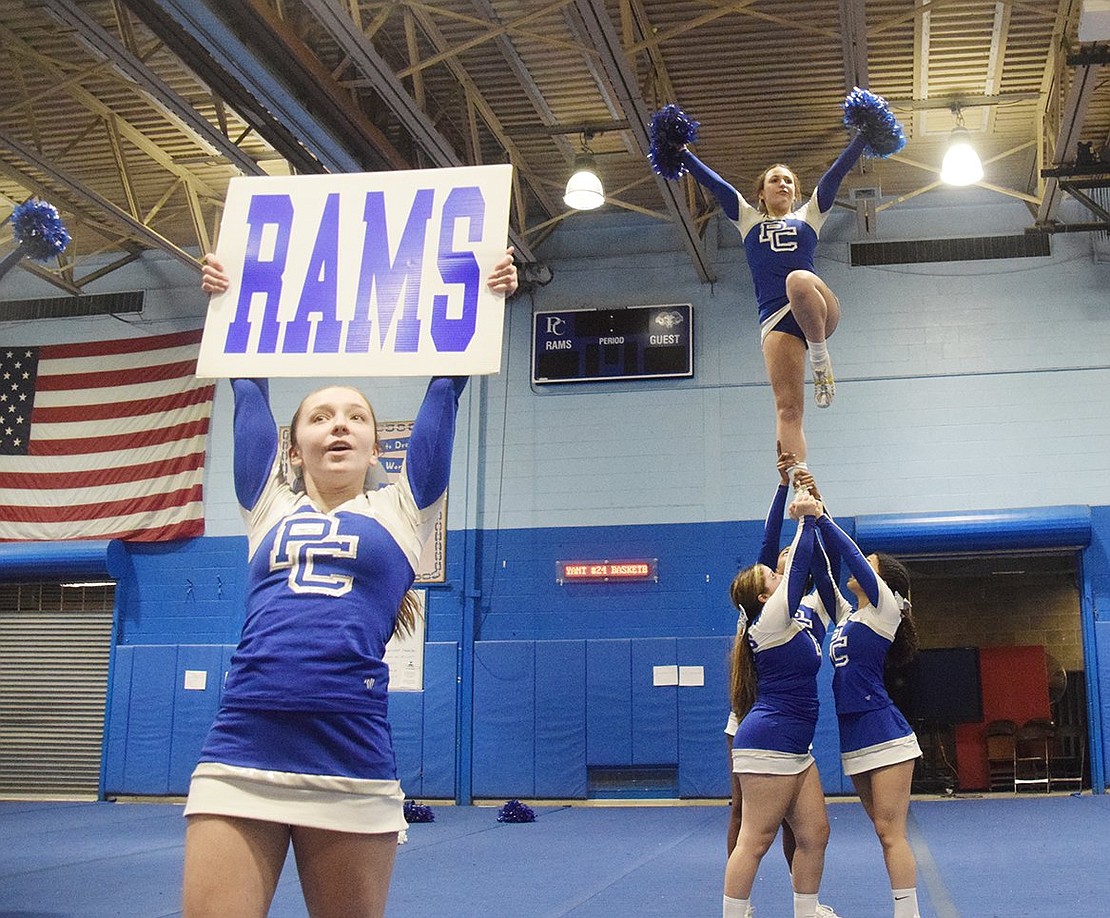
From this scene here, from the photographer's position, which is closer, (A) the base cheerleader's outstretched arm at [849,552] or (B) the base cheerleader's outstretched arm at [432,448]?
(B) the base cheerleader's outstretched arm at [432,448]

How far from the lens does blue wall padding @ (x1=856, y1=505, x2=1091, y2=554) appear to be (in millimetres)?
12680

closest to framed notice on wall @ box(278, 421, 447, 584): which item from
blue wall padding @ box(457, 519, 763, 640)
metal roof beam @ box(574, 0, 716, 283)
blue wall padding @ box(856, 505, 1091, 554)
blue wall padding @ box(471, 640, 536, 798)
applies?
blue wall padding @ box(457, 519, 763, 640)

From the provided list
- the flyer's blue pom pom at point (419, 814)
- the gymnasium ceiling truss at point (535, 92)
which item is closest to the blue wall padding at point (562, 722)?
the flyer's blue pom pom at point (419, 814)

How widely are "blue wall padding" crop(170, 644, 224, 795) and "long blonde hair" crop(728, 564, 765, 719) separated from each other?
9.99 meters

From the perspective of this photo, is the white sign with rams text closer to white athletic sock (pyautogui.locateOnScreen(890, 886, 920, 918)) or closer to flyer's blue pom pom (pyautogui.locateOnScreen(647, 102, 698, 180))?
flyer's blue pom pom (pyautogui.locateOnScreen(647, 102, 698, 180))

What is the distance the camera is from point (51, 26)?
10898 millimetres

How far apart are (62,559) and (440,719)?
17.4ft

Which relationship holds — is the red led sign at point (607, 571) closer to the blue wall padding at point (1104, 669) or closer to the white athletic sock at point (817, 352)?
the blue wall padding at point (1104, 669)

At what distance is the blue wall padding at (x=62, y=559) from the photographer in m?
14.4

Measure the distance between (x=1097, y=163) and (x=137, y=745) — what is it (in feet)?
41.9

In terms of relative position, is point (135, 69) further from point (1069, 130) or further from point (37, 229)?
point (1069, 130)

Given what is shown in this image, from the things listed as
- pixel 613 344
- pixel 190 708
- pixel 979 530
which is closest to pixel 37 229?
pixel 613 344

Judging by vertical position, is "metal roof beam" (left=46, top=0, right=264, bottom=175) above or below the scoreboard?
above

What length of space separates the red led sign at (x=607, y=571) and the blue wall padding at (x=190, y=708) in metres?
4.34
